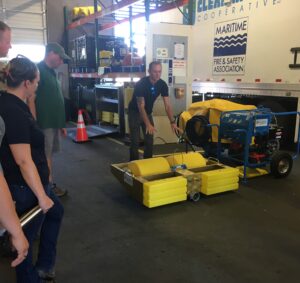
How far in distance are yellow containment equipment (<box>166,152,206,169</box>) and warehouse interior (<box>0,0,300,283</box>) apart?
0.09 ft

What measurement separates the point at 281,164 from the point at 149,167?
7.13 ft

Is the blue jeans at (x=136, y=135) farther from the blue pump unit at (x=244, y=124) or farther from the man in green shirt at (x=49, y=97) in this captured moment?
the man in green shirt at (x=49, y=97)

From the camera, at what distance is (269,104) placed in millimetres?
7277

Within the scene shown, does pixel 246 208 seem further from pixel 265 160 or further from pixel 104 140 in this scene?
pixel 104 140

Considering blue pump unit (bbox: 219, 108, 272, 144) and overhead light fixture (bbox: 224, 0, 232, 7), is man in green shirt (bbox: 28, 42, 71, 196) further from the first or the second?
overhead light fixture (bbox: 224, 0, 232, 7)

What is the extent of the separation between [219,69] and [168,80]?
1.58 meters

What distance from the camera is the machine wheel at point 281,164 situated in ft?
16.6

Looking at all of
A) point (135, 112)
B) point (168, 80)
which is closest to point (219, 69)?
point (168, 80)

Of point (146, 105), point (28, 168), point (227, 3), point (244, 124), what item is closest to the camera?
point (28, 168)

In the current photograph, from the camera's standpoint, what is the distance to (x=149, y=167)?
430 cm

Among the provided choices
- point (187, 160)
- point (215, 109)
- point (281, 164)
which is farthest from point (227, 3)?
point (187, 160)

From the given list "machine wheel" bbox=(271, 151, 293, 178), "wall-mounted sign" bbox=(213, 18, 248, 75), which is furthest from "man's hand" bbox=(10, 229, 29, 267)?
"wall-mounted sign" bbox=(213, 18, 248, 75)

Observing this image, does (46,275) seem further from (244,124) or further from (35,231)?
(244,124)

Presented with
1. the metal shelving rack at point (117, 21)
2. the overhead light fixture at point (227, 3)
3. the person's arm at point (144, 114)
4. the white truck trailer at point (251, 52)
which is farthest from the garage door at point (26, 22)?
the person's arm at point (144, 114)
